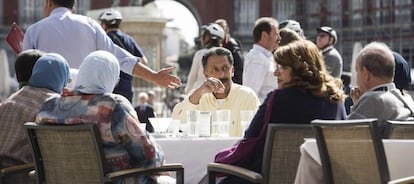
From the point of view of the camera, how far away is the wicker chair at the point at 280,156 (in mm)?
4625

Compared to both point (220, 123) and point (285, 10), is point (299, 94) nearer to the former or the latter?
point (220, 123)

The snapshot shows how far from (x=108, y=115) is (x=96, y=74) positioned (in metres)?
0.21

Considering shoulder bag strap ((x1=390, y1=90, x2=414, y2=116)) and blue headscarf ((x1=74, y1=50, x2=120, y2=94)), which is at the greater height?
blue headscarf ((x1=74, y1=50, x2=120, y2=94))

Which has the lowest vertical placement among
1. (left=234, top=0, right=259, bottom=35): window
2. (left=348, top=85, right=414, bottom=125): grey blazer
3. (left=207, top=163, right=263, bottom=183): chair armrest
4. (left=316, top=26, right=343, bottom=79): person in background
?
(left=234, top=0, right=259, bottom=35): window

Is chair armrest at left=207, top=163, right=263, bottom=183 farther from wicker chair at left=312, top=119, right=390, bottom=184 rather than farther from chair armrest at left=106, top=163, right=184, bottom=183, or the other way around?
wicker chair at left=312, top=119, right=390, bottom=184

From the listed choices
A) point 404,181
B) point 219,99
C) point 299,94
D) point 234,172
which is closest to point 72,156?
point 234,172

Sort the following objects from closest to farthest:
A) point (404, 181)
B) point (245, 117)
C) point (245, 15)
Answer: point (404, 181), point (245, 117), point (245, 15)

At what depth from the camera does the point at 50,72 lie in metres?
5.32

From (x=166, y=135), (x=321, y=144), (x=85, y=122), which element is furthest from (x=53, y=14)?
(x=321, y=144)

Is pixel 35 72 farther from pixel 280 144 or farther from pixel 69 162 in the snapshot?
pixel 280 144

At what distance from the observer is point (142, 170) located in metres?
4.62

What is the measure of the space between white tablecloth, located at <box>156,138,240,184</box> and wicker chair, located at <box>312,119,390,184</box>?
3.76 feet

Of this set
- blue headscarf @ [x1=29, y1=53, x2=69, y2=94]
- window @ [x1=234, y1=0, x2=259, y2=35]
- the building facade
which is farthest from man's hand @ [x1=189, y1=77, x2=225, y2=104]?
window @ [x1=234, y1=0, x2=259, y2=35]

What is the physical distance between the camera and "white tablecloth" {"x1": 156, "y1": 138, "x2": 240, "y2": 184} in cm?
535
